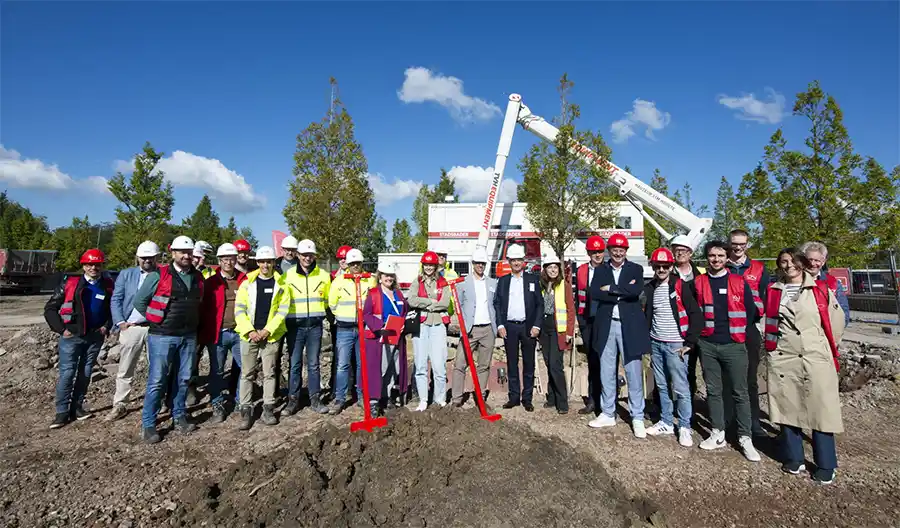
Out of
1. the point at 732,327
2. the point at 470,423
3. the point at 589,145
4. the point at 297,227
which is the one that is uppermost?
the point at 589,145

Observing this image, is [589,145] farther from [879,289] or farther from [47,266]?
[47,266]

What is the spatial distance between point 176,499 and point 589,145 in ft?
54.8

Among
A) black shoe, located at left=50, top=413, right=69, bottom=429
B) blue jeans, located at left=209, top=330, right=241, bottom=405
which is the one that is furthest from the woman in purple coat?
black shoe, located at left=50, top=413, right=69, bottom=429

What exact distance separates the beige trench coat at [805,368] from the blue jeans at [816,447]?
0.42 feet

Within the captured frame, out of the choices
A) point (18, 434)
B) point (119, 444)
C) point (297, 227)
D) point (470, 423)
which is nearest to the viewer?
point (470, 423)

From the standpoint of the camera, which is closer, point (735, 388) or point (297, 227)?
point (735, 388)

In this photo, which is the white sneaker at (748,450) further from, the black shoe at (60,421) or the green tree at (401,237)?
the green tree at (401,237)

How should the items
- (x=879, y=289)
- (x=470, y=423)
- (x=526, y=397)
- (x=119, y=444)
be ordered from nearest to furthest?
(x=470, y=423) < (x=119, y=444) < (x=526, y=397) < (x=879, y=289)

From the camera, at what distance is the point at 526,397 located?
18.5ft

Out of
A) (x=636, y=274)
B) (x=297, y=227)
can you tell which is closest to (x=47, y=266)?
(x=297, y=227)

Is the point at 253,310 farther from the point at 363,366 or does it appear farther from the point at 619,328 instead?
the point at 619,328

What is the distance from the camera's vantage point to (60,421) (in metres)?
5.05

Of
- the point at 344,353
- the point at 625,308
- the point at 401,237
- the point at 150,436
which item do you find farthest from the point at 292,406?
the point at 401,237

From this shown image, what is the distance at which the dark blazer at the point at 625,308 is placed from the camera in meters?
4.65
